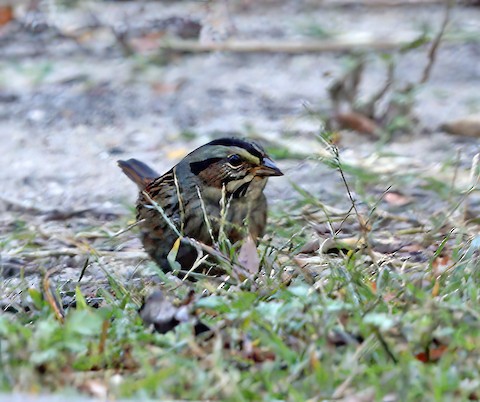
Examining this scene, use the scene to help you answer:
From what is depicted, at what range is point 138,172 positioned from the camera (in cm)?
477

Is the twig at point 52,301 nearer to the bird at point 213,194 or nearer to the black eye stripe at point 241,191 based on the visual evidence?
the bird at point 213,194

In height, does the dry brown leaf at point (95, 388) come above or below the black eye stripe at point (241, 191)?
above

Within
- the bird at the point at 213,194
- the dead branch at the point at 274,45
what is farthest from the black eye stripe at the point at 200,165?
the dead branch at the point at 274,45

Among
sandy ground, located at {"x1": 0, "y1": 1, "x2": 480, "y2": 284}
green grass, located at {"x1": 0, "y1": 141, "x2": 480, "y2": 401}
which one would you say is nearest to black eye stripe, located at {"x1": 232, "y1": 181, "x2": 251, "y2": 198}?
green grass, located at {"x1": 0, "y1": 141, "x2": 480, "y2": 401}

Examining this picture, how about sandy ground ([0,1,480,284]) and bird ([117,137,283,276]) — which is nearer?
bird ([117,137,283,276])

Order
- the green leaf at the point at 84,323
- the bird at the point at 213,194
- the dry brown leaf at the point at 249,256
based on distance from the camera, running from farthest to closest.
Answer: the bird at the point at 213,194 < the dry brown leaf at the point at 249,256 < the green leaf at the point at 84,323

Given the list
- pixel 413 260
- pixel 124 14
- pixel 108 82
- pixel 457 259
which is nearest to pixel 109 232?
pixel 413 260

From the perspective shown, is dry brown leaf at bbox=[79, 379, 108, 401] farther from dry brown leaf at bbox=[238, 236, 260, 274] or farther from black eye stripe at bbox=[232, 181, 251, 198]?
black eye stripe at bbox=[232, 181, 251, 198]

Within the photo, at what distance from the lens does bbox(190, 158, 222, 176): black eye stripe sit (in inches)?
162

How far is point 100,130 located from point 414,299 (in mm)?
3817

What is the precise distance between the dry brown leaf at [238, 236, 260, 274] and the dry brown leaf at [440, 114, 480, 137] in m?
2.68

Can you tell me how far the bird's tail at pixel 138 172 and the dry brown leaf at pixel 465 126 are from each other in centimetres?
199

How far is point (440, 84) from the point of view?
6.84 meters

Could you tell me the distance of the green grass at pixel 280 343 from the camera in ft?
8.39
